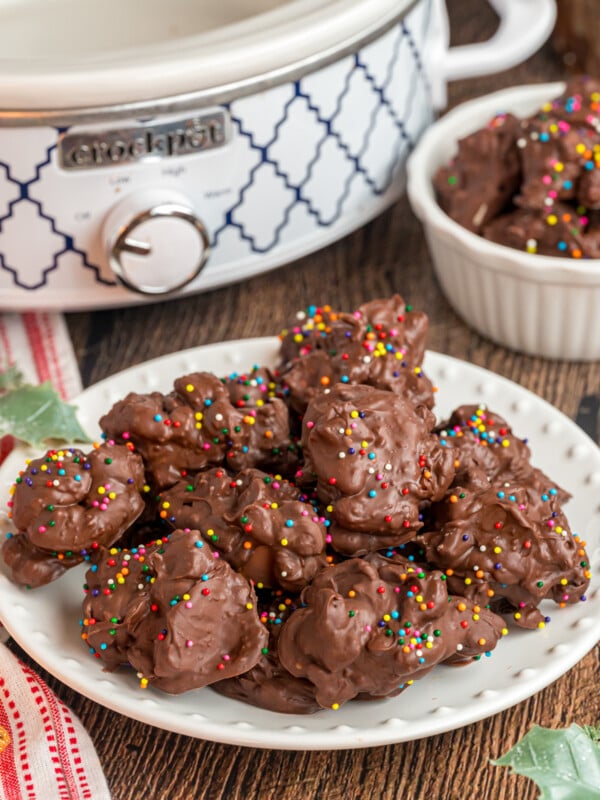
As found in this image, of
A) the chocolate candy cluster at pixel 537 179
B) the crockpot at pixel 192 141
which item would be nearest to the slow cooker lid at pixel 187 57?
the crockpot at pixel 192 141

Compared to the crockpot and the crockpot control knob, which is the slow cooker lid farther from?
the crockpot control knob

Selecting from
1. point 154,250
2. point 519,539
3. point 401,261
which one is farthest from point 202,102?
point 519,539

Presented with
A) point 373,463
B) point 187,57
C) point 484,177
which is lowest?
point 484,177

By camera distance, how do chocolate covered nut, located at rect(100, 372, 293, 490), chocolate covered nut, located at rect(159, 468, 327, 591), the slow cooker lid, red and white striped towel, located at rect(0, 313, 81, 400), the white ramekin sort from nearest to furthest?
chocolate covered nut, located at rect(159, 468, 327, 591), chocolate covered nut, located at rect(100, 372, 293, 490), the slow cooker lid, the white ramekin, red and white striped towel, located at rect(0, 313, 81, 400)

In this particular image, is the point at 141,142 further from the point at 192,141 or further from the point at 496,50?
the point at 496,50

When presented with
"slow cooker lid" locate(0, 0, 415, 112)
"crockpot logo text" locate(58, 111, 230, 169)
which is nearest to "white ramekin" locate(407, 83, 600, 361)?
"slow cooker lid" locate(0, 0, 415, 112)

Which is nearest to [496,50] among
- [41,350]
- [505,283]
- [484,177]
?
[484,177]
